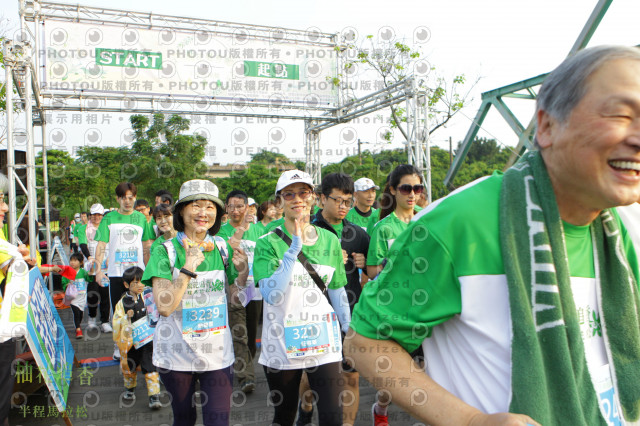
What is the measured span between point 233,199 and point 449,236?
4.16 metres

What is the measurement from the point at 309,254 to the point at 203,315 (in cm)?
75

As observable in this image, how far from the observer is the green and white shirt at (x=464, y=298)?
0.96 m

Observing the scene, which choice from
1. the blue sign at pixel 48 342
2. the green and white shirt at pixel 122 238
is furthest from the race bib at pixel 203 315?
the green and white shirt at pixel 122 238

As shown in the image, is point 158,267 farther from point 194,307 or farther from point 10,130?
point 10,130

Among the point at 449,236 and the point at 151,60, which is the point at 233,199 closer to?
the point at 449,236

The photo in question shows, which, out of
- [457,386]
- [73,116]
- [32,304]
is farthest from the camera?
[73,116]

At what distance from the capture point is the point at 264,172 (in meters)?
28.8

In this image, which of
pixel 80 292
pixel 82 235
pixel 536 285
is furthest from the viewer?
A: pixel 82 235

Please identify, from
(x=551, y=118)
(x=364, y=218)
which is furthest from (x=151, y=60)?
(x=551, y=118)

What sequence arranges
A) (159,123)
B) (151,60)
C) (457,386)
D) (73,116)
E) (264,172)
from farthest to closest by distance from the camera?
(264,172) < (159,123) < (151,60) < (73,116) < (457,386)

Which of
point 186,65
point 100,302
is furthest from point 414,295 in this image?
point 186,65

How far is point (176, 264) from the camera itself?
9.42 ft

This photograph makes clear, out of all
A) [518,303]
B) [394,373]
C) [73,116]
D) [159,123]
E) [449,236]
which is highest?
[159,123]

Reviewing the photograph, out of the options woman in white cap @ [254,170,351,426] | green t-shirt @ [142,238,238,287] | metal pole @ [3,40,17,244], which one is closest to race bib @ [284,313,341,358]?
woman in white cap @ [254,170,351,426]
